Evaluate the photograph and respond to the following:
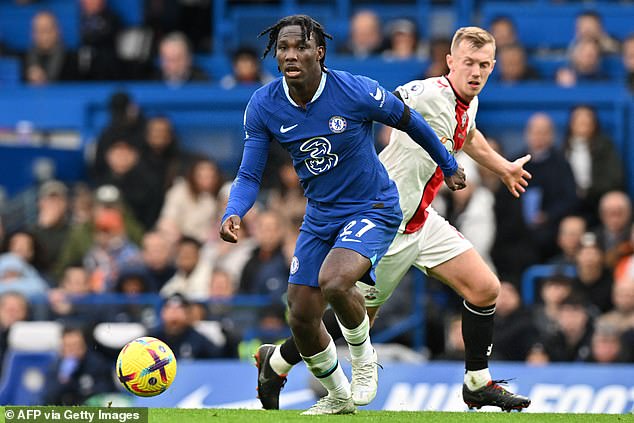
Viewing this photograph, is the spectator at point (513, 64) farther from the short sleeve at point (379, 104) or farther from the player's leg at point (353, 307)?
the player's leg at point (353, 307)

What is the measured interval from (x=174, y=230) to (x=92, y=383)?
2731 millimetres

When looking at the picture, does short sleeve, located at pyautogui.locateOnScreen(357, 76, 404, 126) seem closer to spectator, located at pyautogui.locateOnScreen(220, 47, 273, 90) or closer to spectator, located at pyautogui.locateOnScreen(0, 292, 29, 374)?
spectator, located at pyautogui.locateOnScreen(0, 292, 29, 374)

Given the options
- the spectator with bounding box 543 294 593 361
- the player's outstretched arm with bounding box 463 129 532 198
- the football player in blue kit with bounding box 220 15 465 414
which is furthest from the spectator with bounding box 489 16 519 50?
the football player in blue kit with bounding box 220 15 465 414

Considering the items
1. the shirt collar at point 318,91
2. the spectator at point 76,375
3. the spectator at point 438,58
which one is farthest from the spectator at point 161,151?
the shirt collar at point 318,91

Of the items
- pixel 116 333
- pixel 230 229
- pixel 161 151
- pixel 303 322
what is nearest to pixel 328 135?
pixel 230 229

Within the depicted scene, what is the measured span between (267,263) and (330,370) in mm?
5279

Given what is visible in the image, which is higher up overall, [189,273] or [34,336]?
[189,273]

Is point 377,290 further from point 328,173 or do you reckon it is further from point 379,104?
point 379,104

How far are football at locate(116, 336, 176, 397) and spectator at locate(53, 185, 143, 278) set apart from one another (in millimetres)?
6199

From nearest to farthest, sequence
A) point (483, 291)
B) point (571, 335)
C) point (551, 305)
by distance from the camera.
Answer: point (483, 291) < point (571, 335) < point (551, 305)

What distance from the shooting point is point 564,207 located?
560 inches

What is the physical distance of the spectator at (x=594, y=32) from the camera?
15.8 m

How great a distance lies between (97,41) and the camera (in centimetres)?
1830

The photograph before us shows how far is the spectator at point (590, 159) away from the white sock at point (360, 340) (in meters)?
6.25
